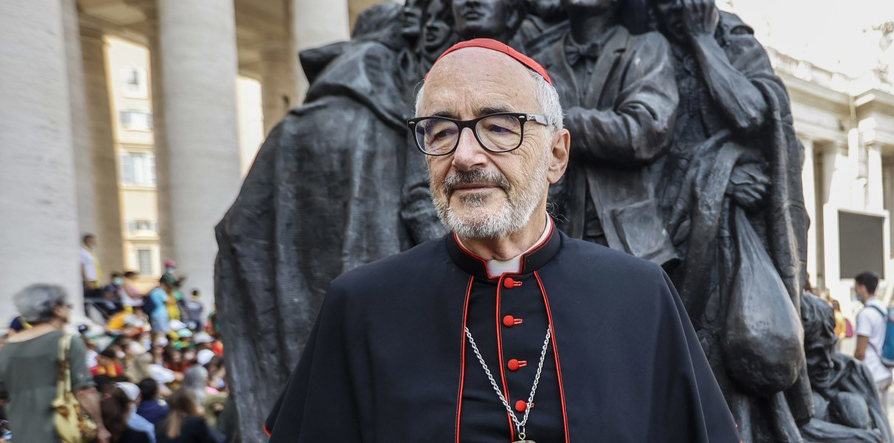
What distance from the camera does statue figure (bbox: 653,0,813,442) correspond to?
3320 mm

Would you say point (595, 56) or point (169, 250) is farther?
point (169, 250)

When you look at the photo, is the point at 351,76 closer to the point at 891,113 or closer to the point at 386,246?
the point at 386,246

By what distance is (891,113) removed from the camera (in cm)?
2942

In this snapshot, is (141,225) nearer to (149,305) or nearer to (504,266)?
(149,305)

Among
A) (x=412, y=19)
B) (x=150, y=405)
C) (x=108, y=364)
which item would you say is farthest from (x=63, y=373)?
(x=412, y=19)

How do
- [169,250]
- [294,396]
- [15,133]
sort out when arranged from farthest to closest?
1. [169,250]
2. [15,133]
3. [294,396]

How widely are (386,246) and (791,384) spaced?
6.33 feet

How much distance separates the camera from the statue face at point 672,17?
3748 millimetres

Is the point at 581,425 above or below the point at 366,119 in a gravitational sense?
below

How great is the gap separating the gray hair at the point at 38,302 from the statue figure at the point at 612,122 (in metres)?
2.95

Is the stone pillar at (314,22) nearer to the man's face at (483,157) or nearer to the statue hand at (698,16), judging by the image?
the statue hand at (698,16)

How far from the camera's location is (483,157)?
163 cm

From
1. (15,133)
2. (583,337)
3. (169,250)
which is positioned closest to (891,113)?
(169,250)

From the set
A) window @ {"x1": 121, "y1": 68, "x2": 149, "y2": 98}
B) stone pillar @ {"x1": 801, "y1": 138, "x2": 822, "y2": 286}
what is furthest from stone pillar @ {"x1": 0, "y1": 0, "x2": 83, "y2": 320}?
window @ {"x1": 121, "y1": 68, "x2": 149, "y2": 98}
